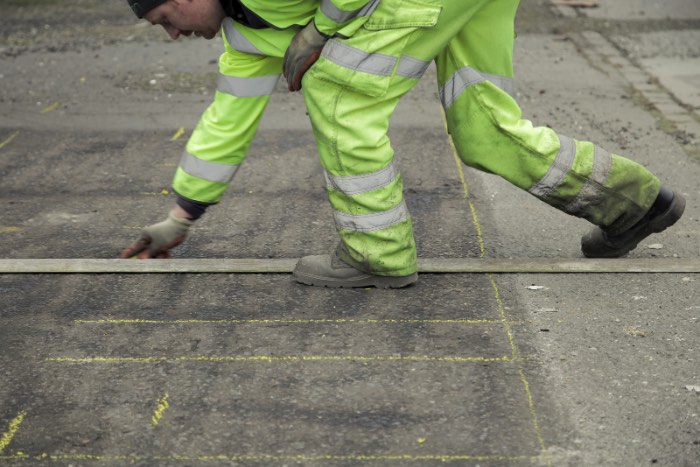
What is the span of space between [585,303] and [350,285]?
0.84 meters

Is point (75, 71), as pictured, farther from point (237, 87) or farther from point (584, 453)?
point (584, 453)

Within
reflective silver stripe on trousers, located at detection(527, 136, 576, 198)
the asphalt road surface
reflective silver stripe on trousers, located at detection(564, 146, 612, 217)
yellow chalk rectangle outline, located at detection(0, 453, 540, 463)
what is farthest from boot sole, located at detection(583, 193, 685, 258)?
yellow chalk rectangle outline, located at detection(0, 453, 540, 463)

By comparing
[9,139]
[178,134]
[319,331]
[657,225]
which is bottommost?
[9,139]

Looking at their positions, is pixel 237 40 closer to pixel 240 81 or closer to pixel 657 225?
pixel 240 81

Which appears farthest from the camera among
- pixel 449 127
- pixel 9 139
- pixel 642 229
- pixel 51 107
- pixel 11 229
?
pixel 51 107

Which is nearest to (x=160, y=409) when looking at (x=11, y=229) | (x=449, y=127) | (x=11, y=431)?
(x=11, y=431)

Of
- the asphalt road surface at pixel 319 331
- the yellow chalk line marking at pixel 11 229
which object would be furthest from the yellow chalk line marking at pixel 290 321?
the yellow chalk line marking at pixel 11 229

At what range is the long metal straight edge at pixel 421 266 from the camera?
13.8ft

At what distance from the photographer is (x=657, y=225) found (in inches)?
165

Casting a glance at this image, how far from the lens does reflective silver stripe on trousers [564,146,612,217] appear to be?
397 cm

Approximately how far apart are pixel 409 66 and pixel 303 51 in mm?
355

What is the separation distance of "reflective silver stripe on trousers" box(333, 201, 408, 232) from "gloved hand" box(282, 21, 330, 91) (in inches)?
20.1

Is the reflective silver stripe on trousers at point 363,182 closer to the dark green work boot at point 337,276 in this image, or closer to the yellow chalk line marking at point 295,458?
the dark green work boot at point 337,276

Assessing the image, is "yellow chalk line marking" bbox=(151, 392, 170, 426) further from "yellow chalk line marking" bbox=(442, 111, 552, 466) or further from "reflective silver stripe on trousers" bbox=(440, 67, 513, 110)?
"reflective silver stripe on trousers" bbox=(440, 67, 513, 110)
